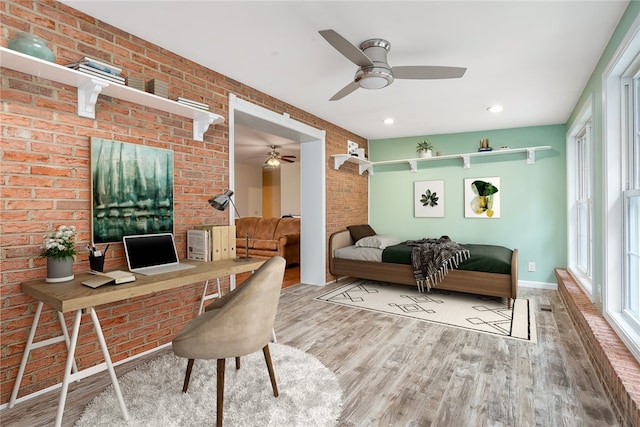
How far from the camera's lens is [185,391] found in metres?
1.95

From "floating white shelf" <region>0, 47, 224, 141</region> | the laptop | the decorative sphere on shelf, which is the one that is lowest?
the laptop

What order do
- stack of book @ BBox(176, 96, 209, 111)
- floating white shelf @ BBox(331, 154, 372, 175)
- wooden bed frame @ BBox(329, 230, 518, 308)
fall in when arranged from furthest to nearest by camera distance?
floating white shelf @ BBox(331, 154, 372, 175)
wooden bed frame @ BBox(329, 230, 518, 308)
stack of book @ BBox(176, 96, 209, 111)

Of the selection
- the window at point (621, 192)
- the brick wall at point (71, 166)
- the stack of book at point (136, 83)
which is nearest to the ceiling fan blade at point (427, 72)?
the window at point (621, 192)

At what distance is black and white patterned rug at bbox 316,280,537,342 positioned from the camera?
10.3ft

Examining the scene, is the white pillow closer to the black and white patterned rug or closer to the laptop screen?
the black and white patterned rug

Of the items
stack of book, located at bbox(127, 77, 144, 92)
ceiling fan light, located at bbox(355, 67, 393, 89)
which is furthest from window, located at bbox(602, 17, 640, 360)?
stack of book, located at bbox(127, 77, 144, 92)

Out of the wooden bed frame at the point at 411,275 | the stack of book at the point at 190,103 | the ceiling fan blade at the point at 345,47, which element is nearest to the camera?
the ceiling fan blade at the point at 345,47

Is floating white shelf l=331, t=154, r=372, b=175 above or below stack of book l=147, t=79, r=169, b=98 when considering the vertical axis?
below

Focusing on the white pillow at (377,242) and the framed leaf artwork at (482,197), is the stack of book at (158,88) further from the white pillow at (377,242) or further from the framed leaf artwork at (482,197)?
the framed leaf artwork at (482,197)

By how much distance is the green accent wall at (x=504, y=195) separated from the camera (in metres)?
4.70

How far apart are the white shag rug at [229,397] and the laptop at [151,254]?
2.24ft

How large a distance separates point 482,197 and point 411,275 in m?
1.93

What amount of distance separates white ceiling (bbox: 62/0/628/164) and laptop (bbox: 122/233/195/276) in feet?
4.98

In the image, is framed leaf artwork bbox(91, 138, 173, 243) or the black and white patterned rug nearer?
framed leaf artwork bbox(91, 138, 173, 243)
